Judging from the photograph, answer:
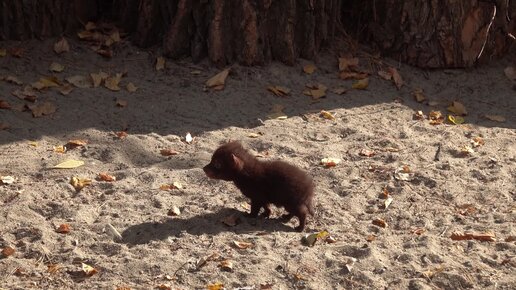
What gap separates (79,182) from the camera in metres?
6.47

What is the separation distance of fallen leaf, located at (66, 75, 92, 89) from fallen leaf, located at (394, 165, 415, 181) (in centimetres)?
281

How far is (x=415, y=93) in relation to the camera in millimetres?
8562

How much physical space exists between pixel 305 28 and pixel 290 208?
3.02 meters

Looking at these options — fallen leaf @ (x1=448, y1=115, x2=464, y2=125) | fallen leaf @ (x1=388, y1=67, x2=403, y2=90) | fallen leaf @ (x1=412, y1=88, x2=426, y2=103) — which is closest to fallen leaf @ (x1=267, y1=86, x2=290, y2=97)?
fallen leaf @ (x1=388, y1=67, x2=403, y2=90)

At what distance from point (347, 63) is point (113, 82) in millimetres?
2193

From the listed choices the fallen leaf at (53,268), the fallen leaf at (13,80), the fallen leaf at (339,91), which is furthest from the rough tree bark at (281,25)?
the fallen leaf at (53,268)

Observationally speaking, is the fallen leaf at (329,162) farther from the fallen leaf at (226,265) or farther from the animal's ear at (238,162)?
the fallen leaf at (226,265)

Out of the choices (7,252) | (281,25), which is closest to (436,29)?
(281,25)

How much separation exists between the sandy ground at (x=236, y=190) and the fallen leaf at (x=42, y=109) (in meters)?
0.07

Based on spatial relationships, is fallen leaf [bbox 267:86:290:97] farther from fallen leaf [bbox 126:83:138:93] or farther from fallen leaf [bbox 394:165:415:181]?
fallen leaf [bbox 394:165:415:181]

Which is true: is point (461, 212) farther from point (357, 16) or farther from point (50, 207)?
point (357, 16)

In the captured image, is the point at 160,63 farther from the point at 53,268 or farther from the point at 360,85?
the point at 53,268

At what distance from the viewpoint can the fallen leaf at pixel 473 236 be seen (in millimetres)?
5977

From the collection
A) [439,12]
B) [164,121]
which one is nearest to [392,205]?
[164,121]
